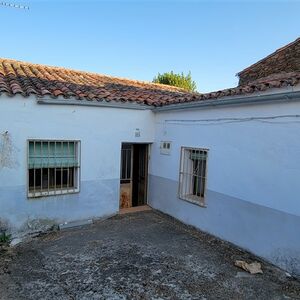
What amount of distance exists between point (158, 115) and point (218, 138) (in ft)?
9.54

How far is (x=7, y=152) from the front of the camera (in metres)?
7.45

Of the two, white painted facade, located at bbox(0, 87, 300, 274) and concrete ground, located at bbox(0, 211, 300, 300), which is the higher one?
white painted facade, located at bbox(0, 87, 300, 274)

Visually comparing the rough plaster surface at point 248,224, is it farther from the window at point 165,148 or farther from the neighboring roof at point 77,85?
the neighboring roof at point 77,85

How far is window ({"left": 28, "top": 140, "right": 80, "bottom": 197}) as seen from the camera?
7.96 m

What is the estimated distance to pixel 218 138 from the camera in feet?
24.8

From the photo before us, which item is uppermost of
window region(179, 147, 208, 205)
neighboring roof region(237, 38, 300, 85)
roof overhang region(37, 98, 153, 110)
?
neighboring roof region(237, 38, 300, 85)

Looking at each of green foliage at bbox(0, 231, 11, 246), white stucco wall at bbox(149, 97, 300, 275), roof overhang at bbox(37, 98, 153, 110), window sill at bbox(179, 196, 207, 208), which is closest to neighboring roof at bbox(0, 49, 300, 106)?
roof overhang at bbox(37, 98, 153, 110)

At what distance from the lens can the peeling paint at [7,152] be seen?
24.2 feet

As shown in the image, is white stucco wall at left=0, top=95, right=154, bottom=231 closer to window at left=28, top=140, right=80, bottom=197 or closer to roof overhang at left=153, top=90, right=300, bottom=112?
window at left=28, top=140, right=80, bottom=197

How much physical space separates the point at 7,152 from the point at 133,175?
4660mm

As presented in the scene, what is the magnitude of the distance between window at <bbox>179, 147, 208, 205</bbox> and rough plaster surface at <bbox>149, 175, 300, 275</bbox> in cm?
25

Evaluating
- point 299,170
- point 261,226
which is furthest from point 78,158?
point 299,170

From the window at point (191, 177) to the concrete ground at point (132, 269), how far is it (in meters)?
1.17

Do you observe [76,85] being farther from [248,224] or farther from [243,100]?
[248,224]
